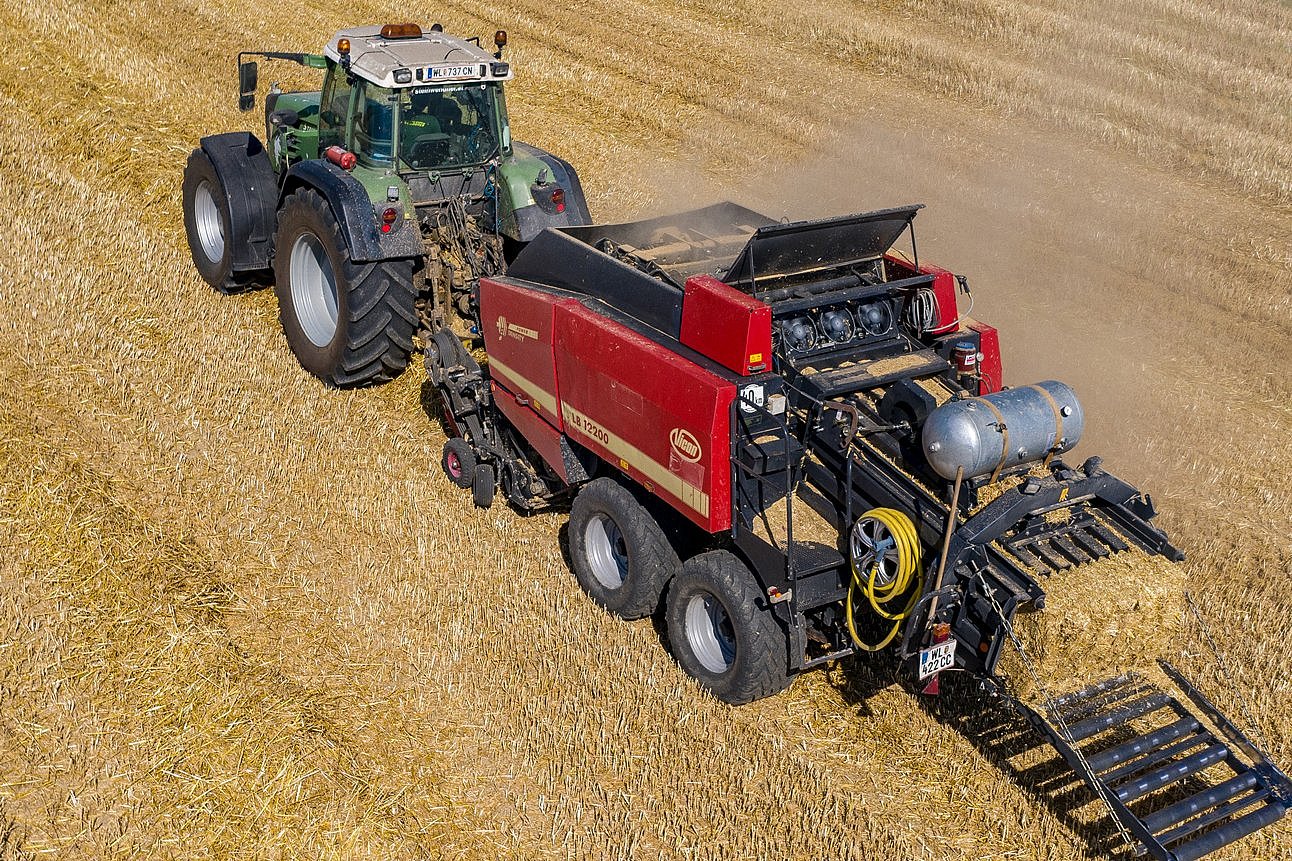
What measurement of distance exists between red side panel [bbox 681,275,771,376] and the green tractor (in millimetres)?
2370

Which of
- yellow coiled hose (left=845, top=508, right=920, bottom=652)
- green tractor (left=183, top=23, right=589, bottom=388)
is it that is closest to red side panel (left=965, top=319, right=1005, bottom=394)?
yellow coiled hose (left=845, top=508, right=920, bottom=652)

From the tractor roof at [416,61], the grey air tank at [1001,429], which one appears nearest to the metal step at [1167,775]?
the grey air tank at [1001,429]

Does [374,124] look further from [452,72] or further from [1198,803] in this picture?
[1198,803]

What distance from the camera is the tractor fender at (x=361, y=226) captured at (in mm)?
7863

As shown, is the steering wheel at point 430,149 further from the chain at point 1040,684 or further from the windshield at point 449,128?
the chain at point 1040,684

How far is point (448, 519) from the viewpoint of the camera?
764 centimetres

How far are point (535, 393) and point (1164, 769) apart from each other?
3815mm

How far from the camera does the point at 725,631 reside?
6.27m

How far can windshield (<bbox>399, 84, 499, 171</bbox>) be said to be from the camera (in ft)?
27.0

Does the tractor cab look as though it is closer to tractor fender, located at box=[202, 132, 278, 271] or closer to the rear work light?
the rear work light

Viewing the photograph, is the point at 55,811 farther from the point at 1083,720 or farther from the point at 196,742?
the point at 1083,720

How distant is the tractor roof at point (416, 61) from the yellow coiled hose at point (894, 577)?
4171mm

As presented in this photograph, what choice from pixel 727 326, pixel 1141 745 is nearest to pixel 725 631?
pixel 727 326

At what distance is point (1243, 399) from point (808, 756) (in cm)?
586
